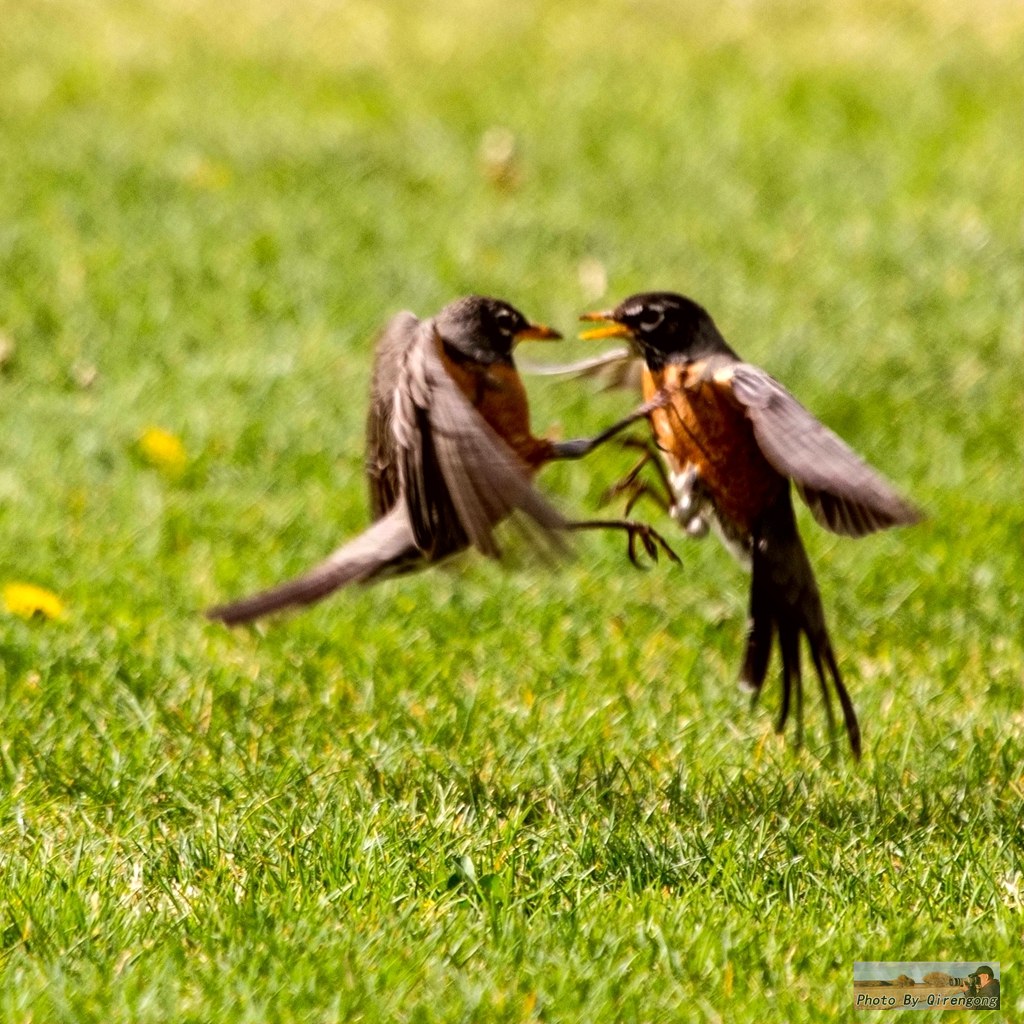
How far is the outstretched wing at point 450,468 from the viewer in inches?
108

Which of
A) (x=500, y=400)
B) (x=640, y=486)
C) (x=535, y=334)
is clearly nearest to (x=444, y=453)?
(x=500, y=400)

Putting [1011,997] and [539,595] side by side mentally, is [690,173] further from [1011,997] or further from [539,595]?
[1011,997]

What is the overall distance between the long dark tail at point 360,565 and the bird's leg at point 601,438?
287 mm

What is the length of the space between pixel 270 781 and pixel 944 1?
30.0 feet

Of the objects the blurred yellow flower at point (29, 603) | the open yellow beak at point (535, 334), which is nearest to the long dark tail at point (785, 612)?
the open yellow beak at point (535, 334)

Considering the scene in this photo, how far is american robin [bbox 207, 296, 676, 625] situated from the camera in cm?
278

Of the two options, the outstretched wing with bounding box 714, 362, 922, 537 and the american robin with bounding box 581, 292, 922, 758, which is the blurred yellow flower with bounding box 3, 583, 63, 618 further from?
the outstretched wing with bounding box 714, 362, 922, 537

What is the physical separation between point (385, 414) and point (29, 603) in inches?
52.2

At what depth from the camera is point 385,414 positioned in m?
3.14

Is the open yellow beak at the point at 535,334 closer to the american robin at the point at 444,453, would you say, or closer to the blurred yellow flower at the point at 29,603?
the american robin at the point at 444,453


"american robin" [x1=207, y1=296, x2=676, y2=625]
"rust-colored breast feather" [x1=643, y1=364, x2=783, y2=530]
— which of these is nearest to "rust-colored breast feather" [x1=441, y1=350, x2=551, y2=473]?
"american robin" [x1=207, y1=296, x2=676, y2=625]

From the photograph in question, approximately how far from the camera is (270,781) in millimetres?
3248

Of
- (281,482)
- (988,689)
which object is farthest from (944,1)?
(988,689)

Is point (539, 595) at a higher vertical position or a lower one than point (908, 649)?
higher
